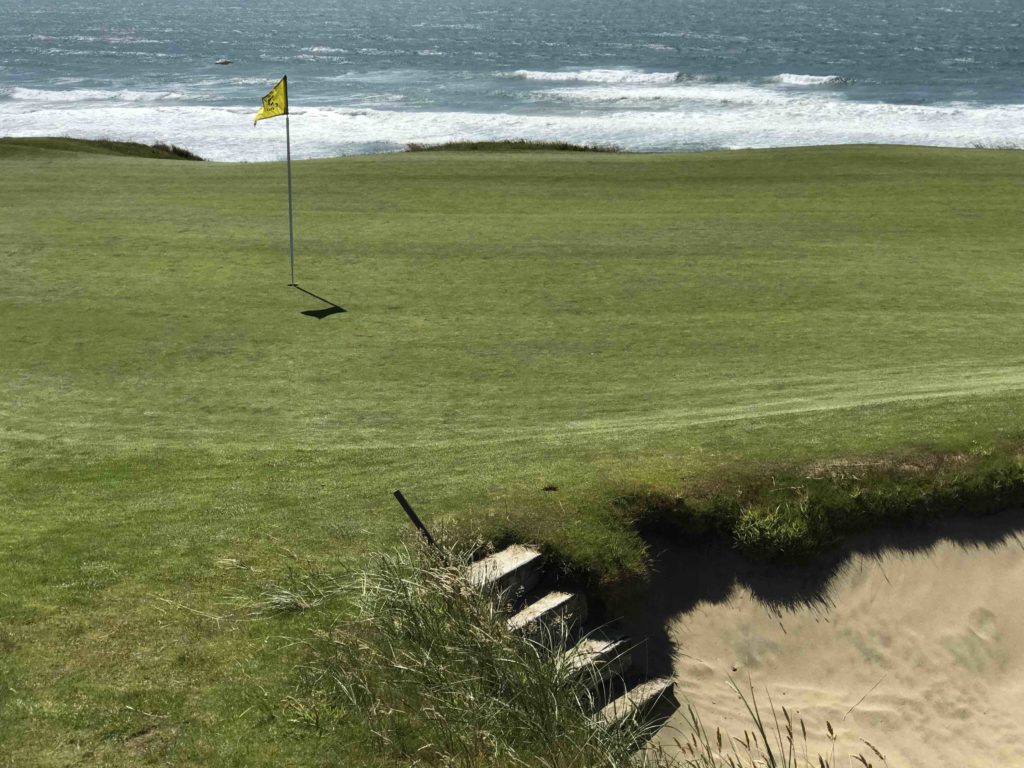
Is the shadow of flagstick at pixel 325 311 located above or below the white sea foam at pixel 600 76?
below

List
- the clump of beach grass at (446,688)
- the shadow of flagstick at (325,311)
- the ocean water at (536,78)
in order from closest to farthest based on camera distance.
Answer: the clump of beach grass at (446,688), the shadow of flagstick at (325,311), the ocean water at (536,78)

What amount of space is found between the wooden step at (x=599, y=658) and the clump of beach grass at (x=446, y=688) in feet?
0.32

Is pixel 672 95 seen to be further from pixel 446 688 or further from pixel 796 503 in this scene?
pixel 446 688

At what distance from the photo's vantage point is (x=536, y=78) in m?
76.6

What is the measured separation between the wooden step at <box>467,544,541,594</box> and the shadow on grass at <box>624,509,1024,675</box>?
0.79 m

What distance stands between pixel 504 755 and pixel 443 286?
1118cm

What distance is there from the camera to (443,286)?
15.8 metres

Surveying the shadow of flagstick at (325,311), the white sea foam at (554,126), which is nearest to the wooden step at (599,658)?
the shadow of flagstick at (325,311)

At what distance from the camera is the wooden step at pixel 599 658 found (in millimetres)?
6293

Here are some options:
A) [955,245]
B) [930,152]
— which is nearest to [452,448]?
[955,245]

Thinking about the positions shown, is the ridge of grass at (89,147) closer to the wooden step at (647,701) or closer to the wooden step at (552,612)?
the wooden step at (552,612)

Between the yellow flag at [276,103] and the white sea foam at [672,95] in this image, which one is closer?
the yellow flag at [276,103]

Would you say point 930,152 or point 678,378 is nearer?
point 678,378

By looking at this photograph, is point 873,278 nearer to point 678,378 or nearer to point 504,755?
point 678,378
